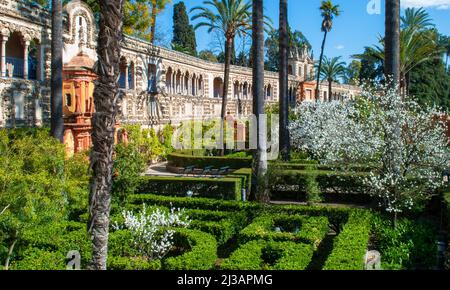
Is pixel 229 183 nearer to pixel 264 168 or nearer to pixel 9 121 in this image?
pixel 264 168

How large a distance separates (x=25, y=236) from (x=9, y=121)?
10.5 m

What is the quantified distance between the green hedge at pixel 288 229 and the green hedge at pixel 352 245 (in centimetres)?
72

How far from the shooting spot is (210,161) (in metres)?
26.7

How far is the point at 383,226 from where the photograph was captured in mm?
12648

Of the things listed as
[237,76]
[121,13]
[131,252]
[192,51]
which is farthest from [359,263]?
[192,51]

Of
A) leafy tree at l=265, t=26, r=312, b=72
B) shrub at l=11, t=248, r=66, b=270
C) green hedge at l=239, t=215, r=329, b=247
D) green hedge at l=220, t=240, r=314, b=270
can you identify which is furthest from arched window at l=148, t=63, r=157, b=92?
leafy tree at l=265, t=26, r=312, b=72

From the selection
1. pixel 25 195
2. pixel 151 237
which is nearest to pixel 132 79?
pixel 151 237

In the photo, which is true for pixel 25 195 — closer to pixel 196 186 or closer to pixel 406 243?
pixel 196 186

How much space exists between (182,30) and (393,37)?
43.9m

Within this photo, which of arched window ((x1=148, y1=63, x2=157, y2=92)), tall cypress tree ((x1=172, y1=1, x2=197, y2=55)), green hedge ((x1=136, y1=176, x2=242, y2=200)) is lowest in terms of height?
green hedge ((x1=136, y1=176, x2=242, y2=200))

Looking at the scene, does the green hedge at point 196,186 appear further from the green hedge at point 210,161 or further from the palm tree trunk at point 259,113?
the green hedge at point 210,161

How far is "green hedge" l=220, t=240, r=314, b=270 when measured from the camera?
9117 mm

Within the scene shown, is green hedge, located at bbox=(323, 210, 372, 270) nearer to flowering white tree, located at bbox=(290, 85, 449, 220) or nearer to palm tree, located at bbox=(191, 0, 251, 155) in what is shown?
flowering white tree, located at bbox=(290, 85, 449, 220)

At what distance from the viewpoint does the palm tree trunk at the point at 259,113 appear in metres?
16.9
